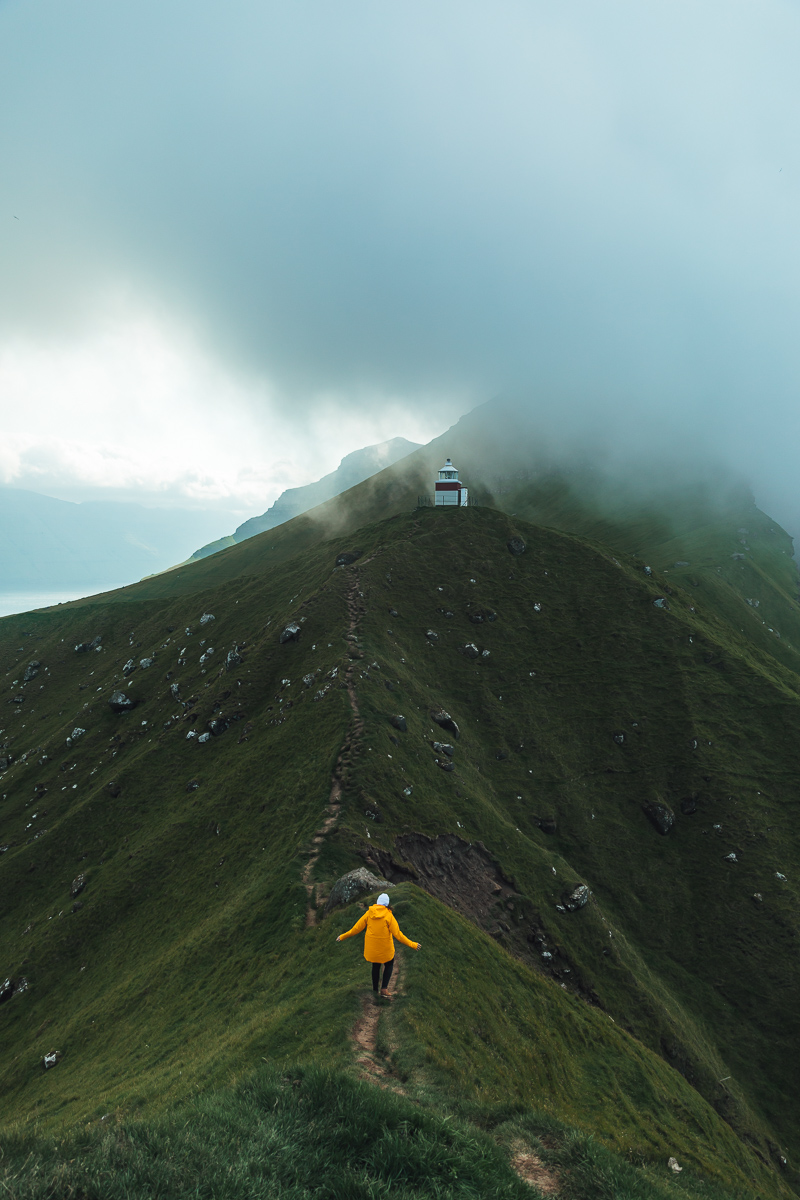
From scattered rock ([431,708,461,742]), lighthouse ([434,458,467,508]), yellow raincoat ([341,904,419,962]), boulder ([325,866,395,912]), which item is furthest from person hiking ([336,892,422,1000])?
lighthouse ([434,458,467,508])

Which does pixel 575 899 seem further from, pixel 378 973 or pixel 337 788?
pixel 378 973

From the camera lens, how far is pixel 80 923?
47.2 m

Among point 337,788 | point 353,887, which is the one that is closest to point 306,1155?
point 353,887

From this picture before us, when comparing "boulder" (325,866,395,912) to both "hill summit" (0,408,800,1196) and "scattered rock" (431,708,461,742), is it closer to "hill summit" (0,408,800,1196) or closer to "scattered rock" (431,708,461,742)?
"hill summit" (0,408,800,1196)

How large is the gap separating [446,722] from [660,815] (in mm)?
28268

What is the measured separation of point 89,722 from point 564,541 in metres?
87.5

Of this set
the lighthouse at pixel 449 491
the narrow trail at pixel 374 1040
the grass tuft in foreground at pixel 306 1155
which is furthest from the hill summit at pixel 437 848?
the lighthouse at pixel 449 491

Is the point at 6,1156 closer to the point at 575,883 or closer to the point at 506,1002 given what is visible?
the point at 506,1002

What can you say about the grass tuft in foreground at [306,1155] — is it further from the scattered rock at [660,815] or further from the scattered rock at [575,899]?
the scattered rock at [660,815]

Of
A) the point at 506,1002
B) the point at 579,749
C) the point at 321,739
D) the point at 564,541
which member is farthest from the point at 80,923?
the point at 564,541

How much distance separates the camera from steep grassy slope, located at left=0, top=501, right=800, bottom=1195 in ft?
85.7

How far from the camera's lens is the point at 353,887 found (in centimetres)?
3047

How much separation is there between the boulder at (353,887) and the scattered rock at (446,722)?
30.1 meters

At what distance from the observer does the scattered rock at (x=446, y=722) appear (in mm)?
60969
